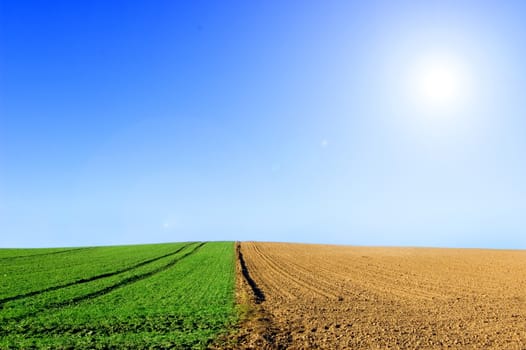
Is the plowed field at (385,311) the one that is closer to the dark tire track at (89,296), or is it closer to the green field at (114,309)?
the green field at (114,309)

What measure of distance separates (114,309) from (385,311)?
12.4 m

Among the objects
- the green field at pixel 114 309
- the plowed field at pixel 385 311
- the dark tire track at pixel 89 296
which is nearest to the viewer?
the green field at pixel 114 309

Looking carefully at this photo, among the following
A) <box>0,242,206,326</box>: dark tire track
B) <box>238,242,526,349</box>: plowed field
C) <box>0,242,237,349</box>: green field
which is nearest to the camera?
<box>0,242,237,349</box>: green field

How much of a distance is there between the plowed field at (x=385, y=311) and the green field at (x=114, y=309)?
1.93 m

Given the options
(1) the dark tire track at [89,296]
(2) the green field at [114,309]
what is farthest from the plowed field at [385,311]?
(1) the dark tire track at [89,296]

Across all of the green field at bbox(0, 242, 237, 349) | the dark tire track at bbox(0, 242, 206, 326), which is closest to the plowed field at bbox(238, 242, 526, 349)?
the green field at bbox(0, 242, 237, 349)

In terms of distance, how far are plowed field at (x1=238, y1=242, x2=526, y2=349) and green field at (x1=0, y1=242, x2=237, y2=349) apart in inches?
76.1

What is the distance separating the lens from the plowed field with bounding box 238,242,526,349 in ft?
47.2

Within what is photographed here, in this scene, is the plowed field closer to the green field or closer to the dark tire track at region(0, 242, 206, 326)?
the green field

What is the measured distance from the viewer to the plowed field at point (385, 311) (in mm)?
14383

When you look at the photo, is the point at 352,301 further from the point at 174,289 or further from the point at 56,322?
the point at 56,322

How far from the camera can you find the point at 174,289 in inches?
967

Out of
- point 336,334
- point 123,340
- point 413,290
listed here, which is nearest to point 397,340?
point 336,334

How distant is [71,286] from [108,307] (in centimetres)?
817
